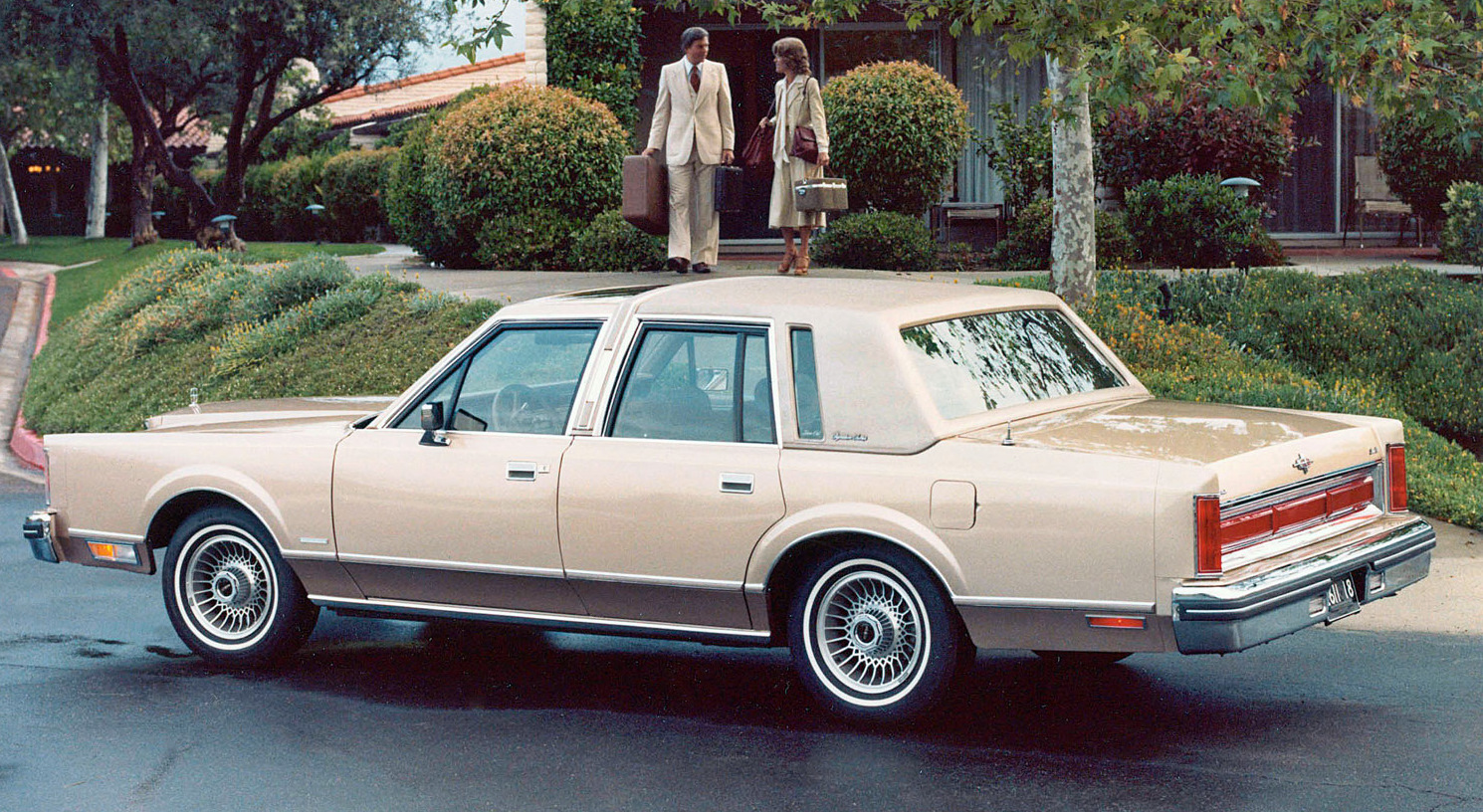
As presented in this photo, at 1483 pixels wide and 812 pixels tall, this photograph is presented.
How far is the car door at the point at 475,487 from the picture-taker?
6.32m

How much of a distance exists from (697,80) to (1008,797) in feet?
34.8

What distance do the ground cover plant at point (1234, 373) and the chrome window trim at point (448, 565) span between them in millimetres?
5837

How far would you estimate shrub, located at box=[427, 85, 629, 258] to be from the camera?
17594 mm

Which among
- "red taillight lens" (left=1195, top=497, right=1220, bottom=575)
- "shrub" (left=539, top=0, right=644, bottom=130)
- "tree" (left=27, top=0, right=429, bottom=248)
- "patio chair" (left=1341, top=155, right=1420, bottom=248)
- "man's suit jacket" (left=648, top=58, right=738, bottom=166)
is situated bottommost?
"red taillight lens" (left=1195, top=497, right=1220, bottom=575)

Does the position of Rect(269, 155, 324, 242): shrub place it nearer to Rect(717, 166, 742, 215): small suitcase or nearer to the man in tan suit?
the man in tan suit

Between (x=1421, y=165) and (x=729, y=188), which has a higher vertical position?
(x=1421, y=165)

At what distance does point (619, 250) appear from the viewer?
16.9 metres

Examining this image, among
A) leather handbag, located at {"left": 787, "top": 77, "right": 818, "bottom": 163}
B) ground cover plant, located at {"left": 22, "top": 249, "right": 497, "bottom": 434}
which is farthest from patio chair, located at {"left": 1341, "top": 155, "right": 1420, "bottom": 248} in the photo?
ground cover plant, located at {"left": 22, "top": 249, "right": 497, "bottom": 434}

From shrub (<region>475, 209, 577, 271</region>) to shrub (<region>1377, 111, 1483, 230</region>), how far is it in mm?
9290

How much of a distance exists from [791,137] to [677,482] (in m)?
8.82

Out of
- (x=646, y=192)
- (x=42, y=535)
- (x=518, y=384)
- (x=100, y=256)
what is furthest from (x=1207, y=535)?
(x=100, y=256)

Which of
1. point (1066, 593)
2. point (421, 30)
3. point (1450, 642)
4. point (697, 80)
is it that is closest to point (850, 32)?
point (697, 80)

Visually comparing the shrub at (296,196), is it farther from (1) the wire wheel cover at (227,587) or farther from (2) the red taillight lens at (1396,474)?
(2) the red taillight lens at (1396,474)

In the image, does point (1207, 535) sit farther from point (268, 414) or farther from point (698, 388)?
point (268, 414)
